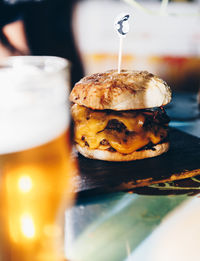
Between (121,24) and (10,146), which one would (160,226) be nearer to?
(10,146)

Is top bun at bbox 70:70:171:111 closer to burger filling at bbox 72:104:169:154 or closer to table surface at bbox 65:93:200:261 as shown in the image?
burger filling at bbox 72:104:169:154

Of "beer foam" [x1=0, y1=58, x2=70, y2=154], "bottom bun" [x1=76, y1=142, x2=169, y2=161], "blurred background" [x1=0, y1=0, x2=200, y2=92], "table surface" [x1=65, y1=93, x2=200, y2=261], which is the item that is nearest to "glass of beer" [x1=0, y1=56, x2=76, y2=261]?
"beer foam" [x1=0, y1=58, x2=70, y2=154]

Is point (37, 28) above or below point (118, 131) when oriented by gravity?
above

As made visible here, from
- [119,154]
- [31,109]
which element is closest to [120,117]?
[119,154]

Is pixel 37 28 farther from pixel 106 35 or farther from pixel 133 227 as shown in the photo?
pixel 133 227

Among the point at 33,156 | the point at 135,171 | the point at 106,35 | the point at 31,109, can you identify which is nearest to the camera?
the point at 31,109

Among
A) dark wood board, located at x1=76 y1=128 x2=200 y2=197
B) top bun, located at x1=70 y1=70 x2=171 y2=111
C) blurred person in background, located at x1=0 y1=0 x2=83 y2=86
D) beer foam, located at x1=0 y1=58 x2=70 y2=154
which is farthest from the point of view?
blurred person in background, located at x1=0 y1=0 x2=83 y2=86

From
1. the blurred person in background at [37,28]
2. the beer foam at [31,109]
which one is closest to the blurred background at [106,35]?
the blurred person in background at [37,28]

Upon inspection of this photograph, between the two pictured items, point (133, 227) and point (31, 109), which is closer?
point (31, 109)
